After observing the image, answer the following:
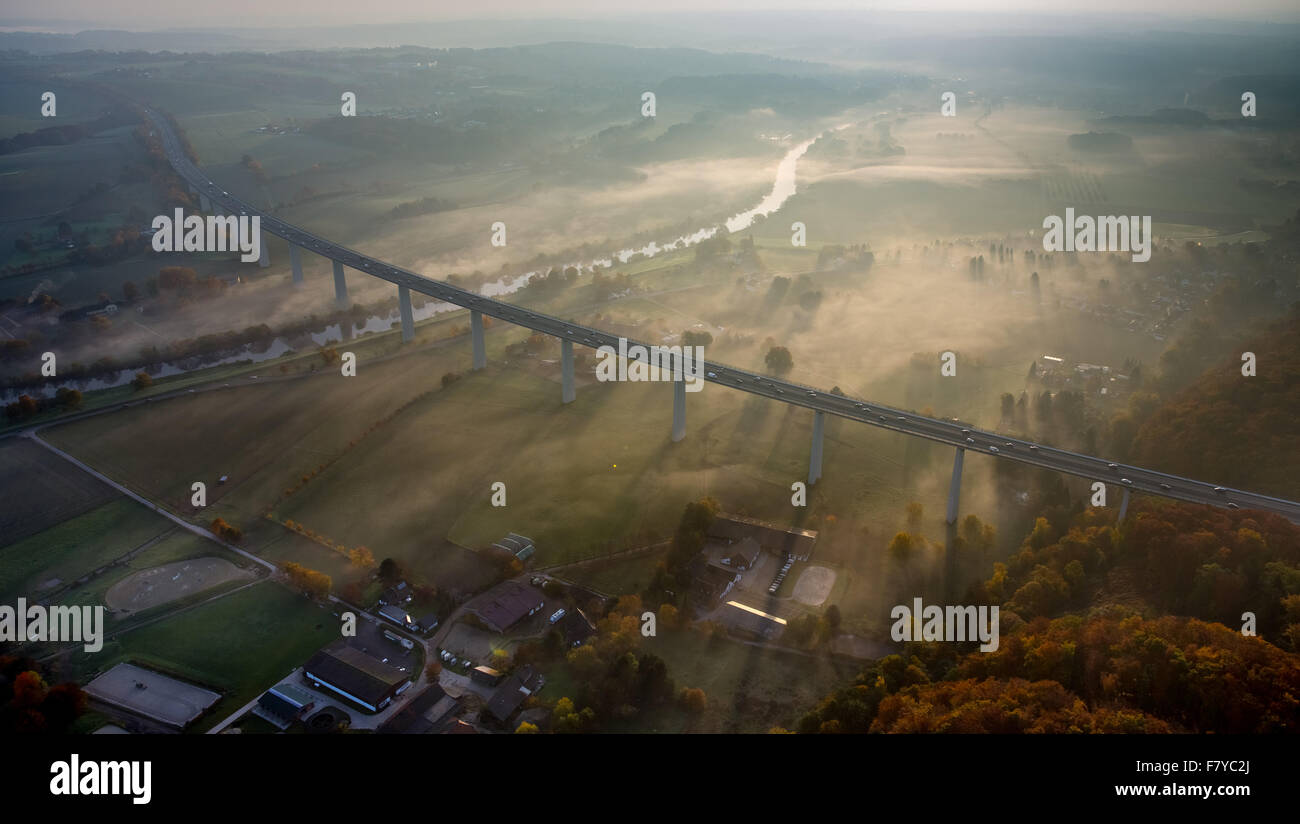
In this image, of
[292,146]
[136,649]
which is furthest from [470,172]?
[136,649]

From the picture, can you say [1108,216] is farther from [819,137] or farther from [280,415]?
[280,415]

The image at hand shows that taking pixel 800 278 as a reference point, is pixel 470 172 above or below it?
above

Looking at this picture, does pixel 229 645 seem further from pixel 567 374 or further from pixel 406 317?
pixel 406 317

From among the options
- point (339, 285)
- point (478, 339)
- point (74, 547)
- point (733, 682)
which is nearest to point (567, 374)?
point (478, 339)

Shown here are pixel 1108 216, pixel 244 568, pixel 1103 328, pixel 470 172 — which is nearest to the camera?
pixel 244 568

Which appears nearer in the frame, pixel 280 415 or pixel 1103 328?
pixel 280 415

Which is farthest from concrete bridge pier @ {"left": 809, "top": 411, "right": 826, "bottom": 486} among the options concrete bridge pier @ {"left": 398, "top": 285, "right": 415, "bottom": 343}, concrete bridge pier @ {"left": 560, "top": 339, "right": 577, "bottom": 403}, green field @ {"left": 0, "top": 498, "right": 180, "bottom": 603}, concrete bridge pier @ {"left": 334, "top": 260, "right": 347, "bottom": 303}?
concrete bridge pier @ {"left": 334, "top": 260, "right": 347, "bottom": 303}
